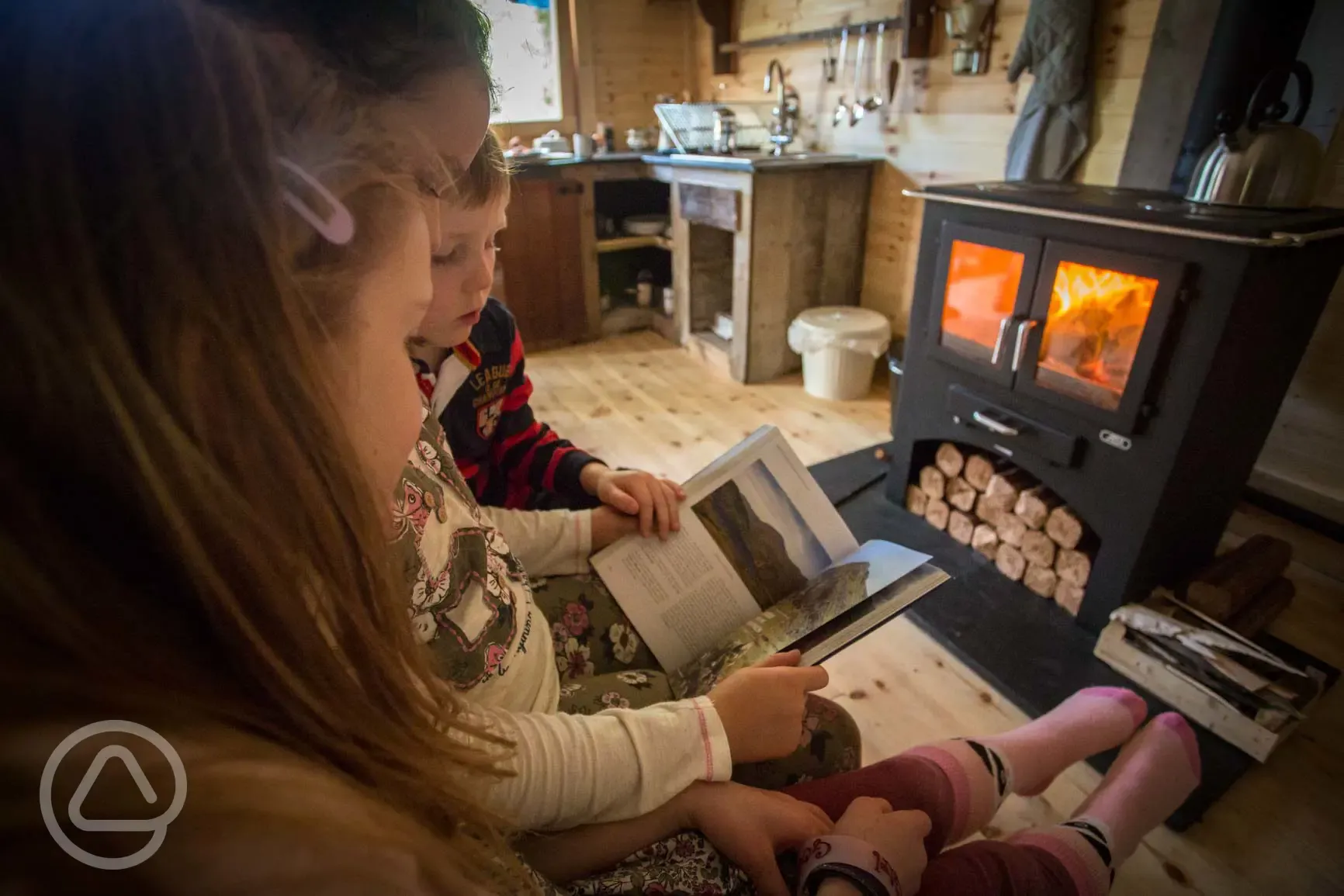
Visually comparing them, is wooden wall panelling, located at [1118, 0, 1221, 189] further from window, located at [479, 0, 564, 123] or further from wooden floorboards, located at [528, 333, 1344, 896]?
window, located at [479, 0, 564, 123]

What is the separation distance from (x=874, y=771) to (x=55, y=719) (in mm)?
701

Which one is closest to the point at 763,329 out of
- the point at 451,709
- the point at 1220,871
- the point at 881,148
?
the point at 881,148

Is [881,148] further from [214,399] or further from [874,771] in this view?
[214,399]

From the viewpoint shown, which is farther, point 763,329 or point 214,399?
point 763,329

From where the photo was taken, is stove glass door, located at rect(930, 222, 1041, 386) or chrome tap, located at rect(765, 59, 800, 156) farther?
chrome tap, located at rect(765, 59, 800, 156)

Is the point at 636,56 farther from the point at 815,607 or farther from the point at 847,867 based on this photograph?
the point at 847,867

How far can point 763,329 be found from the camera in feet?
8.34

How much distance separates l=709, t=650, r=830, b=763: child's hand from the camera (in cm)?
60

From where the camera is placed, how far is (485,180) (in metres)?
0.58

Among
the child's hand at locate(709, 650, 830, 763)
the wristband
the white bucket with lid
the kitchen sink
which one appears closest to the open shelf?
the kitchen sink

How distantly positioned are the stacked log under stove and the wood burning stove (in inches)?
1.8

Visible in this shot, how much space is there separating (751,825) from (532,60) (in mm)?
3319

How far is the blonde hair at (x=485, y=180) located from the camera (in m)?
0.55

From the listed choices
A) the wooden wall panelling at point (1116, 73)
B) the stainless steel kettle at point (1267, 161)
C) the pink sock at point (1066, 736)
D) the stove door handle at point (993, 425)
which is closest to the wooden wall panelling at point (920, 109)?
the wooden wall panelling at point (1116, 73)
